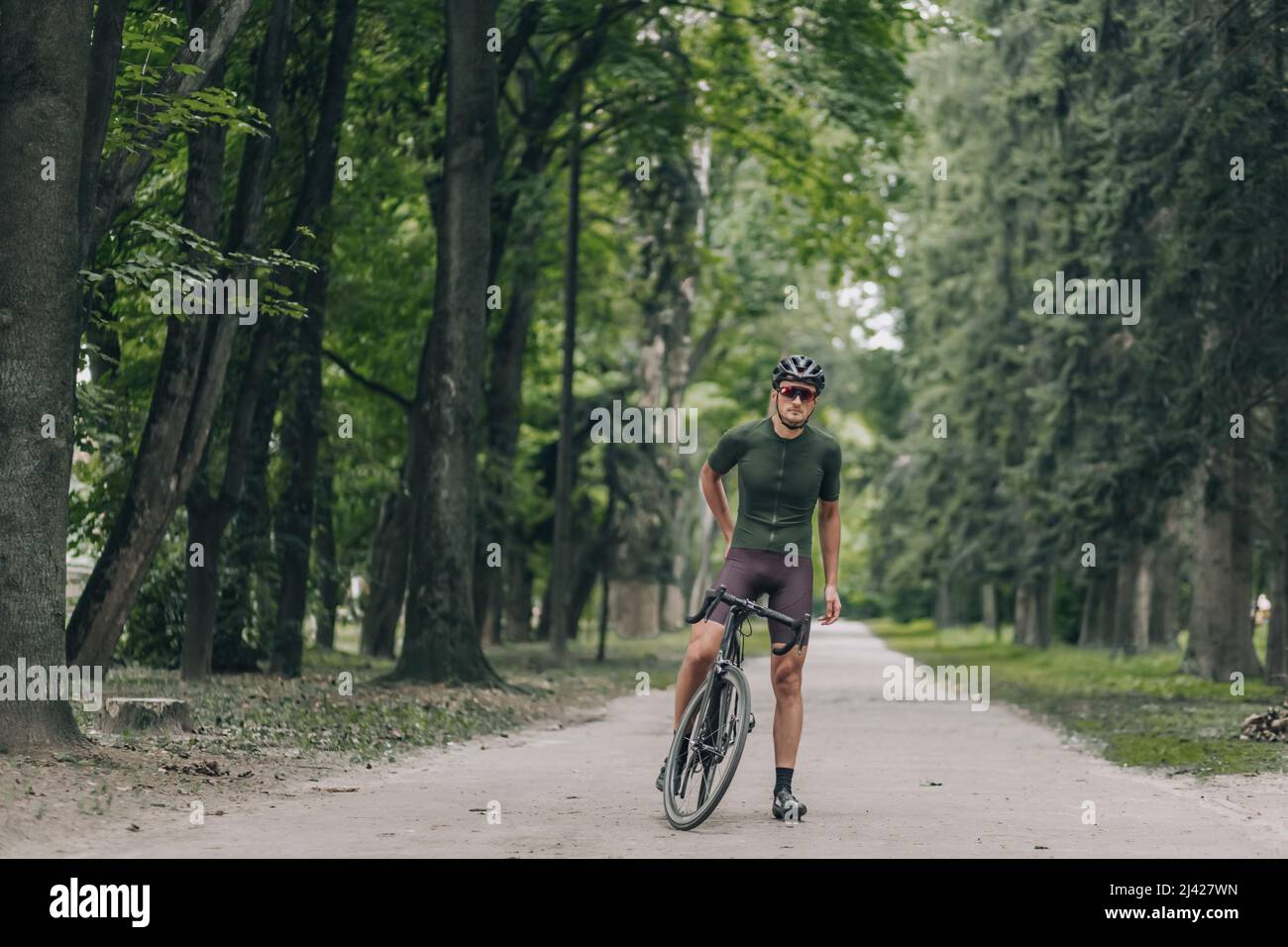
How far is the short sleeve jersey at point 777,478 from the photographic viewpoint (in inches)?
383

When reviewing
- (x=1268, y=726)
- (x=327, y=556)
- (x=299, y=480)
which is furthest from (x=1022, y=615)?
(x=1268, y=726)

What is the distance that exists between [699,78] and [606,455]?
9051 mm

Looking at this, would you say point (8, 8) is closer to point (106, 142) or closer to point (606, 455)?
point (106, 142)

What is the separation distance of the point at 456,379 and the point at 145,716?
784 centimetres

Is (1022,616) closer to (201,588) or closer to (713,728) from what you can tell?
(201,588)

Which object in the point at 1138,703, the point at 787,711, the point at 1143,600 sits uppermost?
the point at 1143,600

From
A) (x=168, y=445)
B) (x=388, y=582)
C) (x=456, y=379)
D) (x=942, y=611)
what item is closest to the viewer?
(x=168, y=445)

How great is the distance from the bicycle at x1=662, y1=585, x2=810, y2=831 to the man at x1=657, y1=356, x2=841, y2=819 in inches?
3.7

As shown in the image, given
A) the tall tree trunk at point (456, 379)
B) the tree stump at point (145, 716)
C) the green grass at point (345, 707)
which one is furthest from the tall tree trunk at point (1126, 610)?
the tree stump at point (145, 716)

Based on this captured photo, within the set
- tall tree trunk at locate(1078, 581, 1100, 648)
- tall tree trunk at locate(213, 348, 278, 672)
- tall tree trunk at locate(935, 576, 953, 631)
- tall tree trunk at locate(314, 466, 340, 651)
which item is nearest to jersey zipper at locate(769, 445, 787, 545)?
tall tree trunk at locate(213, 348, 278, 672)

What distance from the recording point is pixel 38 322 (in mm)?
11719

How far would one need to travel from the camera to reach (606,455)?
35.1 meters

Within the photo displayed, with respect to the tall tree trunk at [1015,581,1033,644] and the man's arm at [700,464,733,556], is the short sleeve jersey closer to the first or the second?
the man's arm at [700,464,733,556]

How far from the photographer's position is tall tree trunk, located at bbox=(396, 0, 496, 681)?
20344 millimetres
